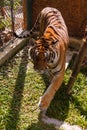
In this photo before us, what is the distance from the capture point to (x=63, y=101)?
4059mm

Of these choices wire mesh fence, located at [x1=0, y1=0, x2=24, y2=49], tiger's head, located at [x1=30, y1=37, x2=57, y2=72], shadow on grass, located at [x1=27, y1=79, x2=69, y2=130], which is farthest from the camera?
wire mesh fence, located at [x1=0, y1=0, x2=24, y2=49]

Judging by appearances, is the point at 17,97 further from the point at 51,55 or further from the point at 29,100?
the point at 51,55

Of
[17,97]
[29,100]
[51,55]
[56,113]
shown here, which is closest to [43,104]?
[56,113]

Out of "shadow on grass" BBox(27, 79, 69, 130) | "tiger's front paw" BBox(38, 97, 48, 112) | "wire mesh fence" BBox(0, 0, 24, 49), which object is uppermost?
"wire mesh fence" BBox(0, 0, 24, 49)

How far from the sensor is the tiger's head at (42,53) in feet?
11.2

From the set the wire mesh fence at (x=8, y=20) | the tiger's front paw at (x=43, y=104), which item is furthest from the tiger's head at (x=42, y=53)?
the wire mesh fence at (x=8, y=20)

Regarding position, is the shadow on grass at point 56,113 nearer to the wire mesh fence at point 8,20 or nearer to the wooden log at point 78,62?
the wooden log at point 78,62

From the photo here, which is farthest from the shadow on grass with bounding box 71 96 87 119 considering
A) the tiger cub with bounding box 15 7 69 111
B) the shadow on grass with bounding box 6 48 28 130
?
the shadow on grass with bounding box 6 48 28 130

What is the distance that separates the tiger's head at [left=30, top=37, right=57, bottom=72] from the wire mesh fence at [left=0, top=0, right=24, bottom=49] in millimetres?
1276

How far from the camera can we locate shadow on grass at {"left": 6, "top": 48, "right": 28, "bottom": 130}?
143 inches

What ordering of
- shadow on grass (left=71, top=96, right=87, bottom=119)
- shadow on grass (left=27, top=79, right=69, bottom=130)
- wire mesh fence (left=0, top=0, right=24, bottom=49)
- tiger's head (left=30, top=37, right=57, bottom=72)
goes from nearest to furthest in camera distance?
tiger's head (left=30, top=37, right=57, bottom=72)
shadow on grass (left=27, top=79, right=69, bottom=130)
shadow on grass (left=71, top=96, right=87, bottom=119)
wire mesh fence (left=0, top=0, right=24, bottom=49)

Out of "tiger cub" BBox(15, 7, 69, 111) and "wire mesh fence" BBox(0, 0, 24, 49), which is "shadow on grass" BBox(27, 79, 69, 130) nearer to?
"tiger cub" BBox(15, 7, 69, 111)

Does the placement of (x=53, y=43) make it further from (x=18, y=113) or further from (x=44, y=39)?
(x=18, y=113)

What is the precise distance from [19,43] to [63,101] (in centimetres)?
174
